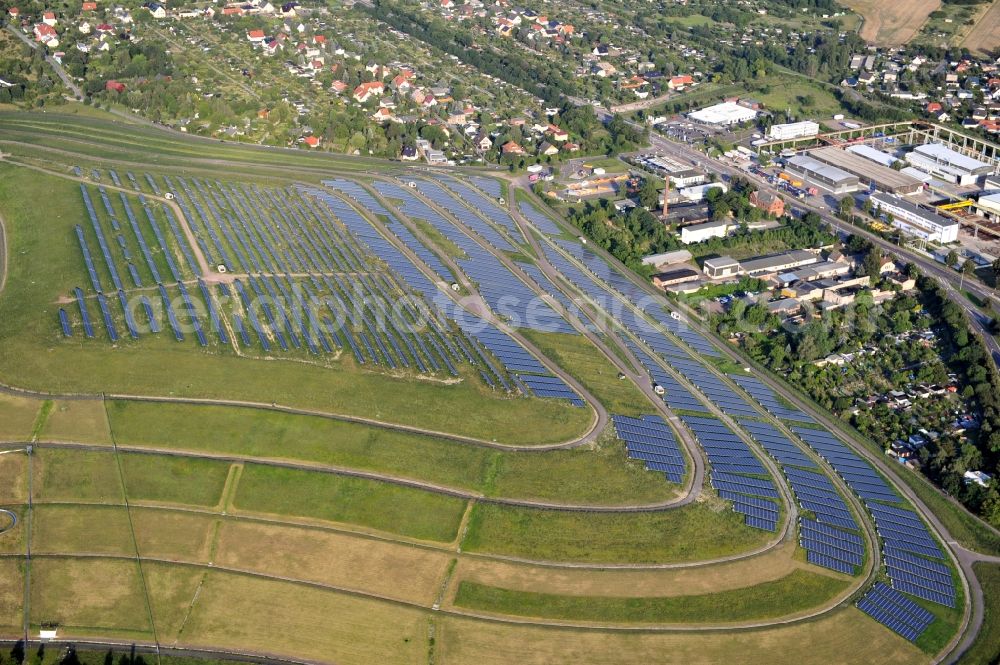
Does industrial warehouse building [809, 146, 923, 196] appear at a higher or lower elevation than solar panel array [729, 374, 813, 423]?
higher

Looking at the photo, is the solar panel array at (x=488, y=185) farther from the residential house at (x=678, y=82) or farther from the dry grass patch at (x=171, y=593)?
the dry grass patch at (x=171, y=593)

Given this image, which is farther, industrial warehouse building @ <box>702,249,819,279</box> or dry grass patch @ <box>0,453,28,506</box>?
industrial warehouse building @ <box>702,249,819,279</box>

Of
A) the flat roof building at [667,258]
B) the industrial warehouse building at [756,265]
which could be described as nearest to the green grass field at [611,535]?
the industrial warehouse building at [756,265]

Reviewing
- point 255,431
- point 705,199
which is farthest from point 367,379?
point 705,199

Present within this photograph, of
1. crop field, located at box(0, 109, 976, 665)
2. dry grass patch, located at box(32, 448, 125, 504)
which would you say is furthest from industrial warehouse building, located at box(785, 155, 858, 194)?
dry grass patch, located at box(32, 448, 125, 504)

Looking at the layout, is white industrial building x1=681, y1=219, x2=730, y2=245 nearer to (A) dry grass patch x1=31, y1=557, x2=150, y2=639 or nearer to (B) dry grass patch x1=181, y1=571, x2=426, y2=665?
(B) dry grass patch x1=181, y1=571, x2=426, y2=665

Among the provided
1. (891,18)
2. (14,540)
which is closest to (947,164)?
(891,18)

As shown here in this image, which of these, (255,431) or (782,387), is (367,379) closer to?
(255,431)
